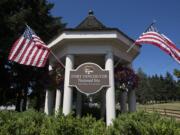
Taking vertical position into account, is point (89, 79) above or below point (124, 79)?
below

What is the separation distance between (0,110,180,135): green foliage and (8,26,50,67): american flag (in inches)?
132

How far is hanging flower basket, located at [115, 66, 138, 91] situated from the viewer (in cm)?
923

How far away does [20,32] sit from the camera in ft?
61.9

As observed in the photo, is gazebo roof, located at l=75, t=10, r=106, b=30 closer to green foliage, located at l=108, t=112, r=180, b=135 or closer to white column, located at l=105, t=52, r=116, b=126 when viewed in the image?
white column, located at l=105, t=52, r=116, b=126

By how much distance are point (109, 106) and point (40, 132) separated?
3.39 metres

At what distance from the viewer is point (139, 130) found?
16.3ft

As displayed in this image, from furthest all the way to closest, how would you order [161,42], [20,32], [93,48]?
[20,32]
[93,48]
[161,42]

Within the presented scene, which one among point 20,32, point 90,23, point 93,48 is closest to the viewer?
point 93,48

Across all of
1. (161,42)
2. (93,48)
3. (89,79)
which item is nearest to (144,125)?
(89,79)

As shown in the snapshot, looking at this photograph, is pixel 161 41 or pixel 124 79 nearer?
pixel 161 41

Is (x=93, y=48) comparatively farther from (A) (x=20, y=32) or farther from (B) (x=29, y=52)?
(A) (x=20, y=32)

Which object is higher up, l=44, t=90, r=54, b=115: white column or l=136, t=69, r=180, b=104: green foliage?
l=136, t=69, r=180, b=104: green foliage

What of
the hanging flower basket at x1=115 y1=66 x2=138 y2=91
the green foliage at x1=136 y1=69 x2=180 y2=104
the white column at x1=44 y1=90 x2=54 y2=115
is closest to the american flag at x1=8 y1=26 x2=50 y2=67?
the white column at x1=44 y1=90 x2=54 y2=115

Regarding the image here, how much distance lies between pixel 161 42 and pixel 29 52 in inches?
208
